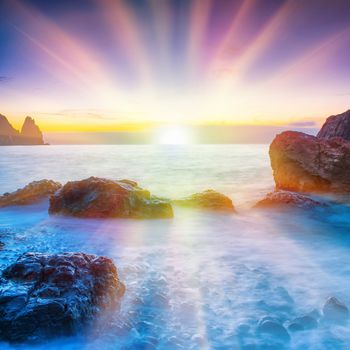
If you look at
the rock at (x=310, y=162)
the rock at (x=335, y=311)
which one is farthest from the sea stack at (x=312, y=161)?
the rock at (x=335, y=311)

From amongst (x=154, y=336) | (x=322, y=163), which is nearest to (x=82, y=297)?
(x=154, y=336)

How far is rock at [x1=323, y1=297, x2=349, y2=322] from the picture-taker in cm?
465

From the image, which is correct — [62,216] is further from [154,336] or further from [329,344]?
[329,344]

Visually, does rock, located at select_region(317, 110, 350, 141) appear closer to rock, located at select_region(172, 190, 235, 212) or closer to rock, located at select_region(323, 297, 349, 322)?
rock, located at select_region(172, 190, 235, 212)

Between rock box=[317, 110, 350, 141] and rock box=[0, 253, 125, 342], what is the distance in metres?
16.1

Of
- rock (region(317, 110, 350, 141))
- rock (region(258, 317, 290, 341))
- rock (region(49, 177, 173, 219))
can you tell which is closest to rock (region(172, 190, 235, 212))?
rock (region(49, 177, 173, 219))

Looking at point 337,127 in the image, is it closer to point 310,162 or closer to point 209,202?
point 310,162

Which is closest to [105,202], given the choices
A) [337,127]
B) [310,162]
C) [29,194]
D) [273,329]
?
[29,194]

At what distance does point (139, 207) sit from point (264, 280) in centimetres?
588

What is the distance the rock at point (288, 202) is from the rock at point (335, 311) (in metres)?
7.95

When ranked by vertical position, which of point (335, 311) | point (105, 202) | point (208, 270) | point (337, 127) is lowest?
point (208, 270)

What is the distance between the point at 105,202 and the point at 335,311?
7689 mm

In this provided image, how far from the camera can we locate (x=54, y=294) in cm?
423

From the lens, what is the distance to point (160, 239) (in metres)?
8.79
